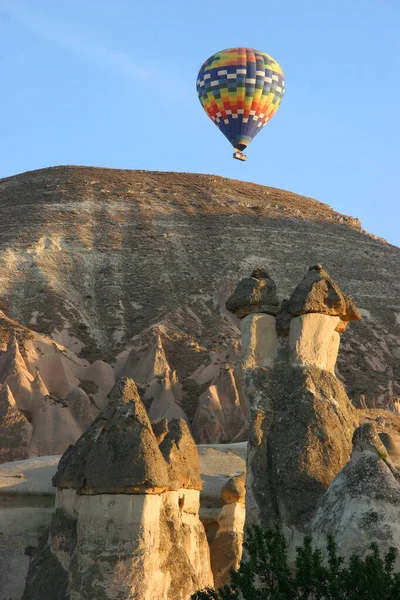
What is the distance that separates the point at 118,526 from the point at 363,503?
3797 millimetres

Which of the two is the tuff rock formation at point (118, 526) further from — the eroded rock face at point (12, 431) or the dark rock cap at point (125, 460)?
the eroded rock face at point (12, 431)

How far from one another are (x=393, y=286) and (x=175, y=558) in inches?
2527

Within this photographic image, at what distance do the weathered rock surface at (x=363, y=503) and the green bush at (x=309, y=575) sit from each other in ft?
0.84

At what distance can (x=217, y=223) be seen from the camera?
8588 cm

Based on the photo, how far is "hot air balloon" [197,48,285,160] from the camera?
188ft

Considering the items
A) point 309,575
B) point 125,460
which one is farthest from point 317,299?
point 309,575

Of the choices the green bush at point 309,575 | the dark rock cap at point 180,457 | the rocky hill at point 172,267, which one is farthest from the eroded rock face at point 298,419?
the rocky hill at point 172,267

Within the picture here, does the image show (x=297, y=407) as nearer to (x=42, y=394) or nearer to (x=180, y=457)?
(x=180, y=457)

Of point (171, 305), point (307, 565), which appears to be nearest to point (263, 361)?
point (307, 565)

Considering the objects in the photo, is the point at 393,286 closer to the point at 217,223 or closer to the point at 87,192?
the point at 217,223

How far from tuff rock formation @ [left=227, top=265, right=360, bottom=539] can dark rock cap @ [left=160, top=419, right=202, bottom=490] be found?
2.57 meters

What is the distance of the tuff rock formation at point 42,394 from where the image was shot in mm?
37906

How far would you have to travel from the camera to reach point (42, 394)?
137 feet

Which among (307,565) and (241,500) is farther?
(241,500)
